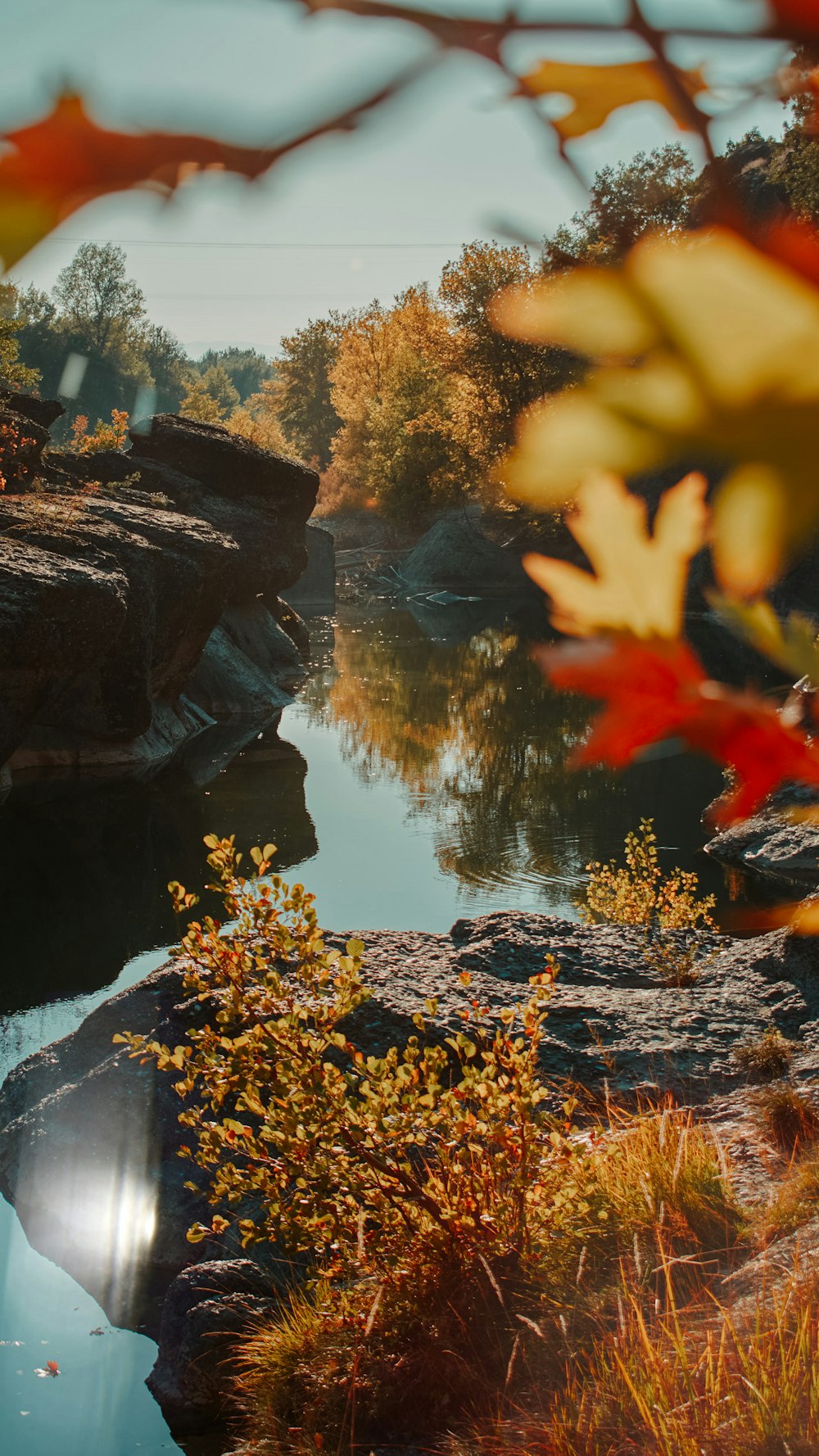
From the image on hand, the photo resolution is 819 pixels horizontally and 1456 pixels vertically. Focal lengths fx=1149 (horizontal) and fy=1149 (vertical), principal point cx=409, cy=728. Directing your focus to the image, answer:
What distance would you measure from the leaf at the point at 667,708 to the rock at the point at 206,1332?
365cm

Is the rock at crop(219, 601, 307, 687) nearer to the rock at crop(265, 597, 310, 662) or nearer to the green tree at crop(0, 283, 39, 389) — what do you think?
the rock at crop(265, 597, 310, 662)

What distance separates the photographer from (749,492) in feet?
1.02

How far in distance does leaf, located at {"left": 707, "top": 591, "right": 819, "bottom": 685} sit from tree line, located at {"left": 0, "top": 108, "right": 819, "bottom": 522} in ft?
0.48

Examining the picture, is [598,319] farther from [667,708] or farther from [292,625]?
[292,625]

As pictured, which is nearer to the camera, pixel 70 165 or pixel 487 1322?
pixel 70 165

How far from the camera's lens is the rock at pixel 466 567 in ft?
119

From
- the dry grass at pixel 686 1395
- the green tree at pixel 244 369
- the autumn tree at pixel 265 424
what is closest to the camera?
the dry grass at pixel 686 1395

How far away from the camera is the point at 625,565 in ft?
1.09

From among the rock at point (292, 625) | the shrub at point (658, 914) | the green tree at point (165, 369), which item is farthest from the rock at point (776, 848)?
the green tree at point (165, 369)

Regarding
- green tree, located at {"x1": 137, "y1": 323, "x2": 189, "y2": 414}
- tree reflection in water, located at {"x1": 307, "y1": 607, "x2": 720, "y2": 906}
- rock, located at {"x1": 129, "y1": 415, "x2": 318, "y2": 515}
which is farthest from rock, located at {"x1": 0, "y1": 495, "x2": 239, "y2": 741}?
green tree, located at {"x1": 137, "y1": 323, "x2": 189, "y2": 414}

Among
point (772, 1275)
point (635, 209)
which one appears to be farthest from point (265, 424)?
point (635, 209)

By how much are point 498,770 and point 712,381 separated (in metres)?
13.0

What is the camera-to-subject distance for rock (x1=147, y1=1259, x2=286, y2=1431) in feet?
11.6

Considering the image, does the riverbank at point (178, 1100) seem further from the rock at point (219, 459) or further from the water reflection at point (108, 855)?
the rock at point (219, 459)
